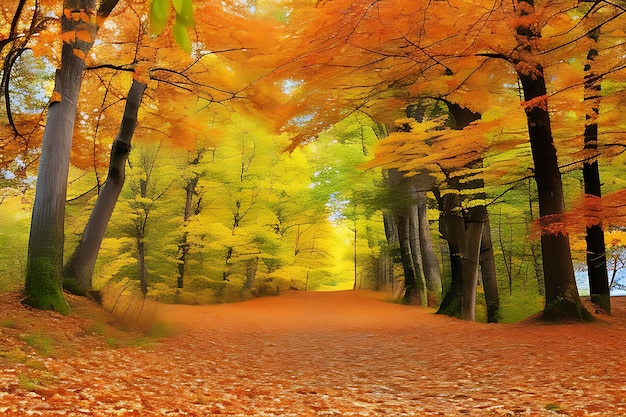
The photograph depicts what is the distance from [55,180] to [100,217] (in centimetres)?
187

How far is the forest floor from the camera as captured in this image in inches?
131

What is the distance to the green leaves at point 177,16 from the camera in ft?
2.82

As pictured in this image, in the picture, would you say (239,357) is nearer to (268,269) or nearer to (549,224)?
(549,224)

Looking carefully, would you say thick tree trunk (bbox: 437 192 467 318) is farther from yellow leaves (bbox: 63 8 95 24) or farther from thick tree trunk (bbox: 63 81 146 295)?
yellow leaves (bbox: 63 8 95 24)

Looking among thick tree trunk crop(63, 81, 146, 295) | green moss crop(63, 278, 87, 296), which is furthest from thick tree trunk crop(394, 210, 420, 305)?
green moss crop(63, 278, 87, 296)

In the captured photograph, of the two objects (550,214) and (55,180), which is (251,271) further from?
(550,214)

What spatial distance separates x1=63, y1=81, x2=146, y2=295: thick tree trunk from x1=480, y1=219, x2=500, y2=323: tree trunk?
9186 millimetres

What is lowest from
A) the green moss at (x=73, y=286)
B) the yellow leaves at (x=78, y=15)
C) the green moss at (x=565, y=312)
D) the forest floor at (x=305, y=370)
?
the forest floor at (x=305, y=370)

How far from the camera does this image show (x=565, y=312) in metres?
7.62

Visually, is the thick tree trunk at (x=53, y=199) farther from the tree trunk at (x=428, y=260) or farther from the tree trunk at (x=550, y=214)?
the tree trunk at (x=428, y=260)

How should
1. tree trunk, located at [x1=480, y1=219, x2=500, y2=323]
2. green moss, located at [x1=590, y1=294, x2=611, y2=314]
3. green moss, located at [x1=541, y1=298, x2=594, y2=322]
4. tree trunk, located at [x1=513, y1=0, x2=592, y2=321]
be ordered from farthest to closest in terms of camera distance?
tree trunk, located at [x1=480, y1=219, x2=500, y2=323]
green moss, located at [x1=590, y1=294, x2=611, y2=314]
tree trunk, located at [x1=513, y1=0, x2=592, y2=321]
green moss, located at [x1=541, y1=298, x2=594, y2=322]

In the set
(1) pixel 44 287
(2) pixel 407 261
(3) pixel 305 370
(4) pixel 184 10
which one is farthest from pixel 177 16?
(2) pixel 407 261

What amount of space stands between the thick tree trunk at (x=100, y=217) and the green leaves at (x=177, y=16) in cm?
777

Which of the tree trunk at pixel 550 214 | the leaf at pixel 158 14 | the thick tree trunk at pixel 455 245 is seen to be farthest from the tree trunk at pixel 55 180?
the thick tree trunk at pixel 455 245
